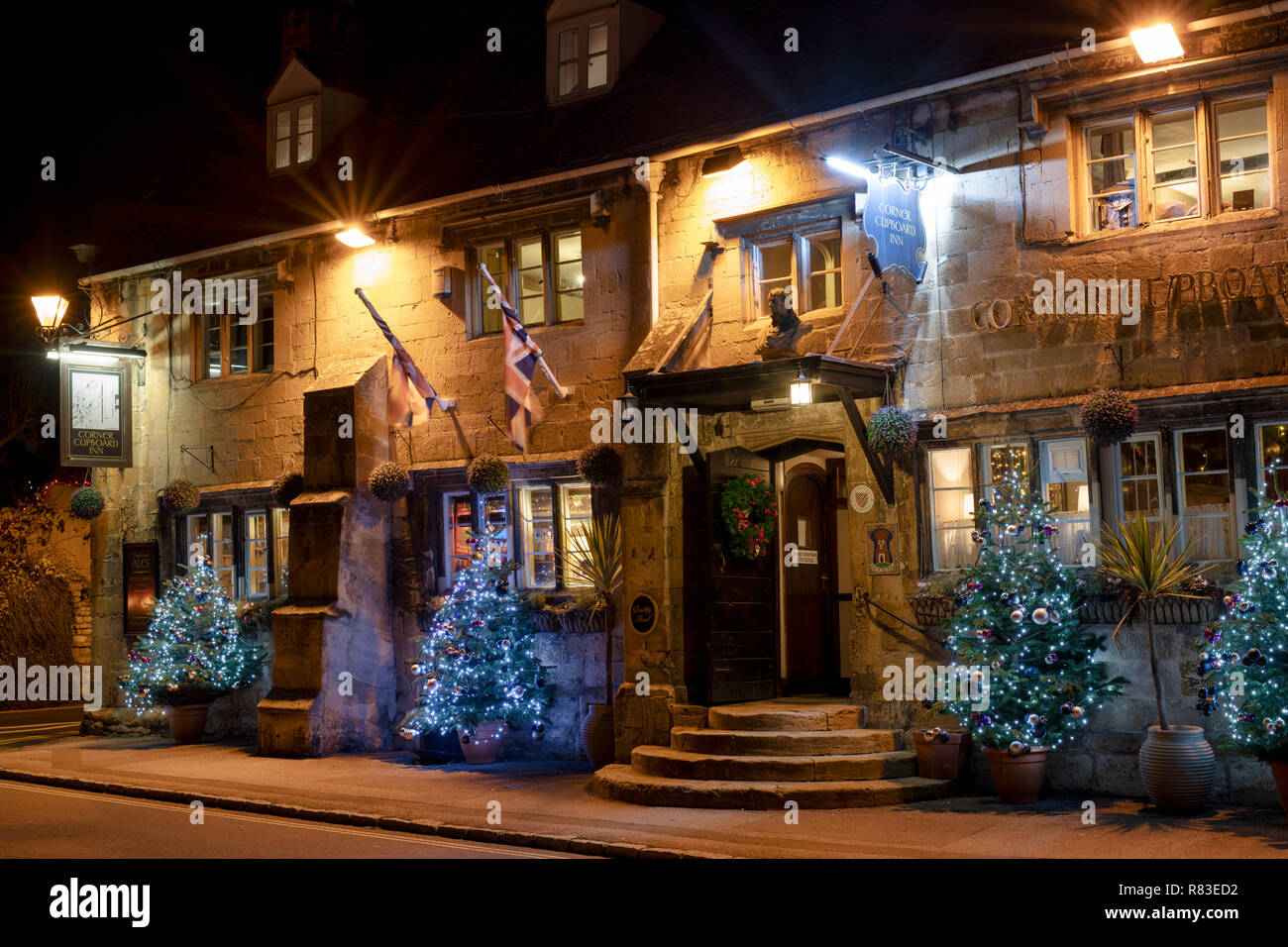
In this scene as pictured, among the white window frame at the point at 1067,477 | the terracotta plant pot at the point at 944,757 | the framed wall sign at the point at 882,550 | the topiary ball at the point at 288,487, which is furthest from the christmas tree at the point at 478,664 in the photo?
the white window frame at the point at 1067,477

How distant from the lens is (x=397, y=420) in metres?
17.7

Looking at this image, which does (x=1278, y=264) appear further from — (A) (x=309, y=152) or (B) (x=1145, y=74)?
(A) (x=309, y=152)

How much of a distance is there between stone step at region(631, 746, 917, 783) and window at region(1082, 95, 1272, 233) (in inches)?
215

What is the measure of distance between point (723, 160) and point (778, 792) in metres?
7.05

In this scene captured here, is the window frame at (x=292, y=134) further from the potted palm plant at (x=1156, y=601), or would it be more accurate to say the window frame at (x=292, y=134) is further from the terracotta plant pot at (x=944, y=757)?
the potted palm plant at (x=1156, y=601)

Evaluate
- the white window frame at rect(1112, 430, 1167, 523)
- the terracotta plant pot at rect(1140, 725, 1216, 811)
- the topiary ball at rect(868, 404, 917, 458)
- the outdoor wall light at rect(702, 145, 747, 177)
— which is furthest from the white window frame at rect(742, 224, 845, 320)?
the terracotta plant pot at rect(1140, 725, 1216, 811)

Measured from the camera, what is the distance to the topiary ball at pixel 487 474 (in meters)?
16.7

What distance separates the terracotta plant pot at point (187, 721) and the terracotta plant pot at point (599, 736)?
6.58 m

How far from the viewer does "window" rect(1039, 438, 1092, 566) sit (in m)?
12.9

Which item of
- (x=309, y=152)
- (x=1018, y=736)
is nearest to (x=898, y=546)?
(x=1018, y=736)

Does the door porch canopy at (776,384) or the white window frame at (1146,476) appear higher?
the door porch canopy at (776,384)

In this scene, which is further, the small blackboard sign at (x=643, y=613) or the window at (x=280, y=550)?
the window at (x=280, y=550)

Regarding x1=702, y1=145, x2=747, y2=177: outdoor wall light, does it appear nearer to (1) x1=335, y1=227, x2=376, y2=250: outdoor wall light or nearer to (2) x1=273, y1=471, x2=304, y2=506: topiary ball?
(1) x1=335, y1=227, x2=376, y2=250: outdoor wall light

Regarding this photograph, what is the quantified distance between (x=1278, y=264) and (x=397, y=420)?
1062cm
